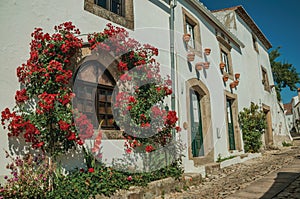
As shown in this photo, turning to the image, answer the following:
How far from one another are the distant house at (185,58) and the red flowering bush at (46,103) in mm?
173

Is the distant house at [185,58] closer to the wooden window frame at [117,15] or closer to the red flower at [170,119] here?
the wooden window frame at [117,15]

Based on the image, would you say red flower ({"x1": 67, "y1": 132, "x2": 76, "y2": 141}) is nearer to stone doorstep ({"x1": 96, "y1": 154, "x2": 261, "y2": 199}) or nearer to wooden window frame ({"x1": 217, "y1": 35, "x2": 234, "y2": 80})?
stone doorstep ({"x1": 96, "y1": 154, "x2": 261, "y2": 199})

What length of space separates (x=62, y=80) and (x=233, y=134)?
28.2 ft

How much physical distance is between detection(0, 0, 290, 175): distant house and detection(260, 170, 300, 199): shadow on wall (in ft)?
6.92

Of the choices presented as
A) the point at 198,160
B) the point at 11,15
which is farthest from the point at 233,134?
the point at 11,15

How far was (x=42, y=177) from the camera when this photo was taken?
11.8 feet

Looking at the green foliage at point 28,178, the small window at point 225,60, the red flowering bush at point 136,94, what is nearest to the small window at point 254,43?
the small window at point 225,60

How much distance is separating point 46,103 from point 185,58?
16.5 ft

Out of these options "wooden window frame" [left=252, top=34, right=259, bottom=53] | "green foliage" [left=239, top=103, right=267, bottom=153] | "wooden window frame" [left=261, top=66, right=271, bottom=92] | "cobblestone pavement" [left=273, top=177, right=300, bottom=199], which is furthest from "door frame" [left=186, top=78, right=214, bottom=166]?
"wooden window frame" [left=261, top=66, right=271, bottom=92]

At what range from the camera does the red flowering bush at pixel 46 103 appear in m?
3.67

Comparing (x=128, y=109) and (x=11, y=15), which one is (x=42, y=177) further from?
(x=11, y=15)

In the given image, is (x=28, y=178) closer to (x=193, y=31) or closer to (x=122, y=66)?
(x=122, y=66)

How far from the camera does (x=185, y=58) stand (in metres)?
7.73

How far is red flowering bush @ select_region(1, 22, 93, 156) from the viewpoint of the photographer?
3672 mm
